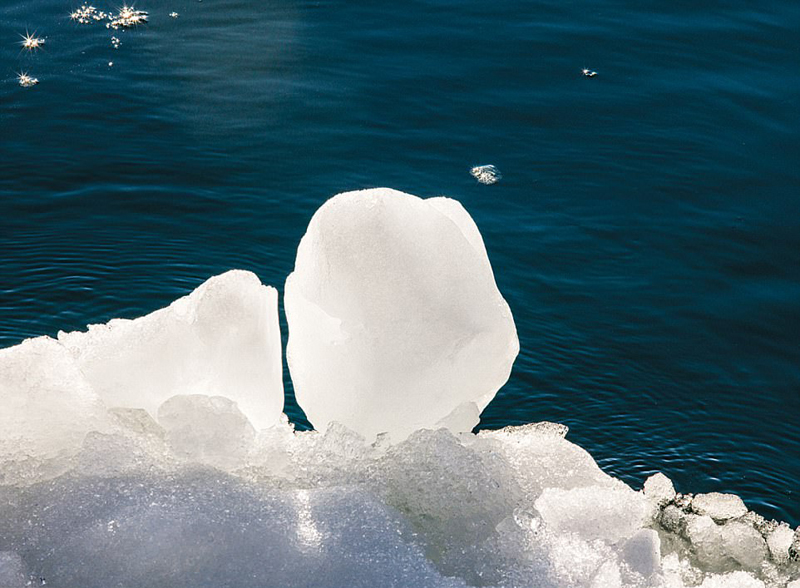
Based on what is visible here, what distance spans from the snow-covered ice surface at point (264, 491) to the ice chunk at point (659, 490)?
0.23ft

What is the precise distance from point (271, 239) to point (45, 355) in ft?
8.22

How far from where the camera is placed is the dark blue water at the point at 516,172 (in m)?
4.66

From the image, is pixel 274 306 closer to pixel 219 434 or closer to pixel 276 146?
pixel 219 434

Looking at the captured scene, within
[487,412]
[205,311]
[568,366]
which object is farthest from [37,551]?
[568,366]

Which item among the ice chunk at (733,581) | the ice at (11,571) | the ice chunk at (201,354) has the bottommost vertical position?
the ice chunk at (733,581)

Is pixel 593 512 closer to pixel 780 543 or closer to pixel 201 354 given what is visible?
pixel 780 543

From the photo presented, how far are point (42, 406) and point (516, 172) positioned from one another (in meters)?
3.86

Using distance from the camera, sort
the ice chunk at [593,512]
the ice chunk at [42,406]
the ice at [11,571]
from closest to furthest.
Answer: the ice at [11,571] < the ice chunk at [593,512] < the ice chunk at [42,406]

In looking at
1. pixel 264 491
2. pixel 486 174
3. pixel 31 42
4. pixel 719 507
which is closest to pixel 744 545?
pixel 719 507

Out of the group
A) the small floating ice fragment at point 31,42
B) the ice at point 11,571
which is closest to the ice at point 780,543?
the ice at point 11,571

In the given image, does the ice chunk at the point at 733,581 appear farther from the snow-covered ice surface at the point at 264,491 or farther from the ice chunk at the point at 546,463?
the ice chunk at the point at 546,463

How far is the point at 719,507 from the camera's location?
3393 mm

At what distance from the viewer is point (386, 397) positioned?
3051mm

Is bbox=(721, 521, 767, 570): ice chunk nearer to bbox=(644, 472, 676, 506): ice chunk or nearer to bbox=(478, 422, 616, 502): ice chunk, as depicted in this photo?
bbox=(644, 472, 676, 506): ice chunk
